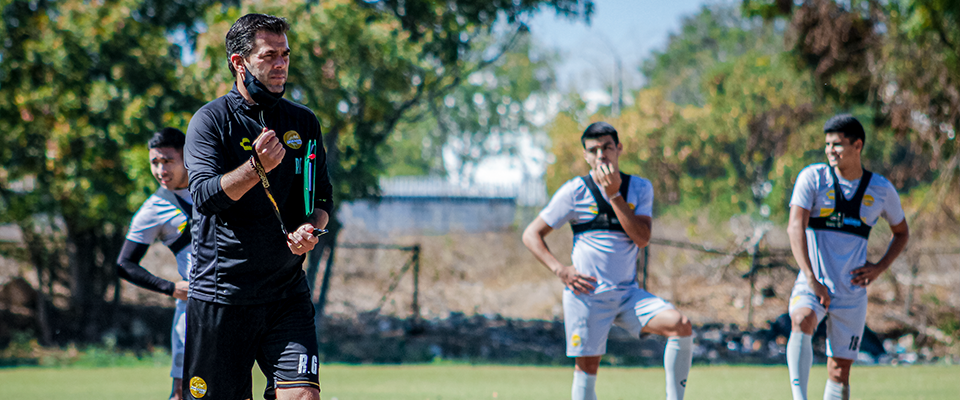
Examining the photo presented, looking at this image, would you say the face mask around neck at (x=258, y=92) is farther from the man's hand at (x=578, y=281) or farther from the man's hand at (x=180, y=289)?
the man's hand at (x=578, y=281)

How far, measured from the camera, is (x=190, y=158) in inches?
130

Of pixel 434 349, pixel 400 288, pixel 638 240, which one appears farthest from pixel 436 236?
pixel 638 240

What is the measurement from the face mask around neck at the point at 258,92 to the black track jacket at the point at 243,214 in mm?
57

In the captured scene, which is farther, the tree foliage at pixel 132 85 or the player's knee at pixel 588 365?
the tree foliage at pixel 132 85

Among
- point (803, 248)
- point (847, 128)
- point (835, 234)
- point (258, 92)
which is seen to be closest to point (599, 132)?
point (803, 248)

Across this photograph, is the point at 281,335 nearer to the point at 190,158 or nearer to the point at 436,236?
the point at 190,158

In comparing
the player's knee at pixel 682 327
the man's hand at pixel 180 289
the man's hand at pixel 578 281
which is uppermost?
the man's hand at pixel 578 281

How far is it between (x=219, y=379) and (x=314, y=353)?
41cm

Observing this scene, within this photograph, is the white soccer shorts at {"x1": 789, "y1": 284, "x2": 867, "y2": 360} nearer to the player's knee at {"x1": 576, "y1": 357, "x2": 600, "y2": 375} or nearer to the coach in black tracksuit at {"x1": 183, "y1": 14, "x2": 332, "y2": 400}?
the player's knee at {"x1": 576, "y1": 357, "x2": 600, "y2": 375}

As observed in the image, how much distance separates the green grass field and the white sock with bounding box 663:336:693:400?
8.85ft

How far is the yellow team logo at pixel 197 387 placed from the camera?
134 inches

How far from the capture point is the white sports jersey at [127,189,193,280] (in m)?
5.12

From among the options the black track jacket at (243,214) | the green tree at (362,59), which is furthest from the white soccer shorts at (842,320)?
the green tree at (362,59)

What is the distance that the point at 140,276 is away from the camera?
4.86 m
